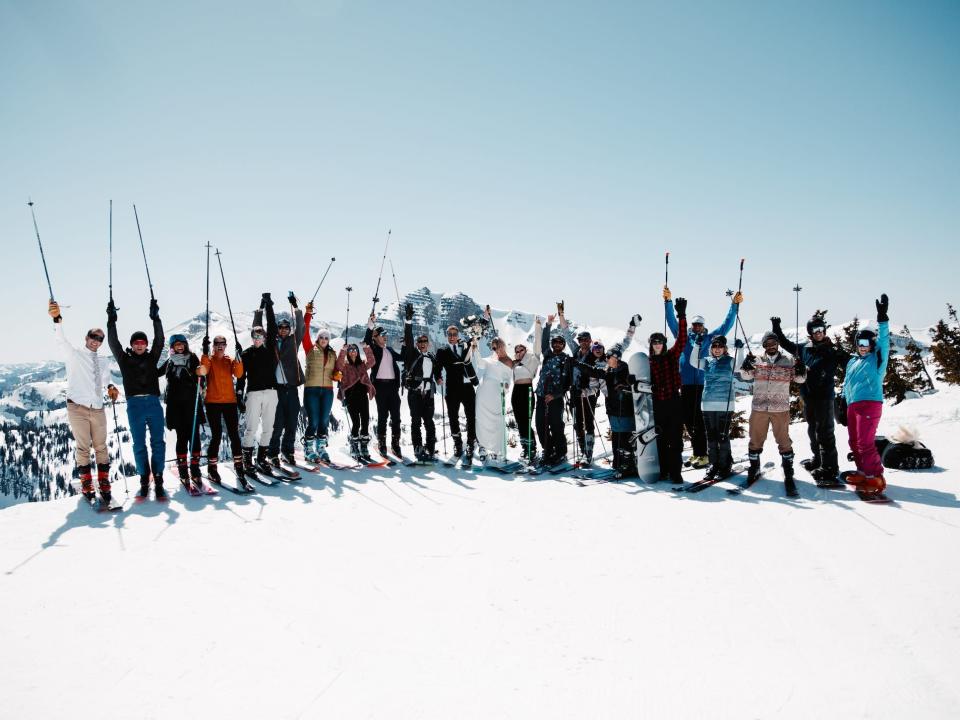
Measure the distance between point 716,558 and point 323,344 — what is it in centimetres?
736

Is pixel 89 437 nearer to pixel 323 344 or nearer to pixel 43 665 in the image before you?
pixel 323 344

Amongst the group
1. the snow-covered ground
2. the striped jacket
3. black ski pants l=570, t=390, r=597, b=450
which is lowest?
the snow-covered ground

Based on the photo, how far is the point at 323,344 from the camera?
9789 millimetres

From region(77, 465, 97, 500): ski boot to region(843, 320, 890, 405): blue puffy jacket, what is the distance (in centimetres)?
1104

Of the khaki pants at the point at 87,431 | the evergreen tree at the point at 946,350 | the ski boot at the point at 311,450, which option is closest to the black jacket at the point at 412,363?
the ski boot at the point at 311,450

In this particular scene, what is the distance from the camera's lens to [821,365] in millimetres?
7938

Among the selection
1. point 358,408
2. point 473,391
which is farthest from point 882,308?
point 358,408

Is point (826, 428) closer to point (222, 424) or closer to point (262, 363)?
point (262, 363)

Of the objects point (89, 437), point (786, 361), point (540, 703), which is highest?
point (786, 361)

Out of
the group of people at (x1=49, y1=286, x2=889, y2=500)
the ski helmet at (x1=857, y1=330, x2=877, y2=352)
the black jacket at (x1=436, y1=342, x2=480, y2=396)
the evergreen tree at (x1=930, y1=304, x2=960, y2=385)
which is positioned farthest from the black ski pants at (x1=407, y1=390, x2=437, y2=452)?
the evergreen tree at (x1=930, y1=304, x2=960, y2=385)

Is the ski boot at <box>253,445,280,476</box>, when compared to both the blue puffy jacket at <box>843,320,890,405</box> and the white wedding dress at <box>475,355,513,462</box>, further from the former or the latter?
the blue puffy jacket at <box>843,320,890,405</box>

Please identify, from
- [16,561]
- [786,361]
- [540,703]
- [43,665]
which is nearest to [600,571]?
[540,703]

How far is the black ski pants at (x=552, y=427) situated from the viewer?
973 cm

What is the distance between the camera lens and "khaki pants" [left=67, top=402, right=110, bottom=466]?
7188 mm
